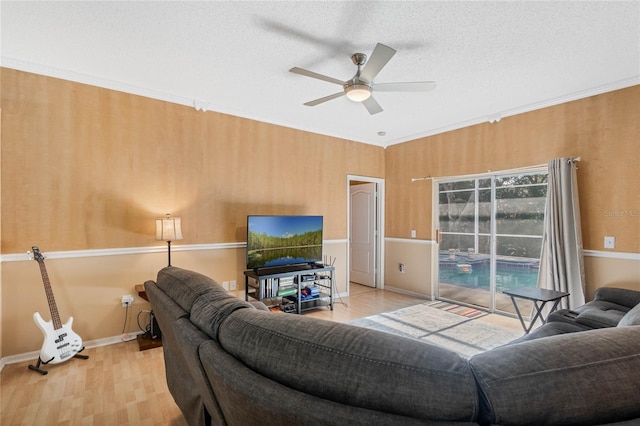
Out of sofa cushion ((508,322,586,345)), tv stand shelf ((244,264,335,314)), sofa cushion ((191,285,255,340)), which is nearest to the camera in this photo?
sofa cushion ((191,285,255,340))

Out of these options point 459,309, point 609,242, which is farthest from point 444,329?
point 609,242

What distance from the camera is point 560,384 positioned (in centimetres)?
70

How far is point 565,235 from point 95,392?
15.4 feet

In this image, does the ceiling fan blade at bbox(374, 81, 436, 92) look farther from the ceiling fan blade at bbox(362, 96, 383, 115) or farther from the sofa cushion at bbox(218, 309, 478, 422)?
the sofa cushion at bbox(218, 309, 478, 422)

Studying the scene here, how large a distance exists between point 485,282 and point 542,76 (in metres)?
2.75

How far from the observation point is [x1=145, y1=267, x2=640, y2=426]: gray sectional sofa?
685 mm

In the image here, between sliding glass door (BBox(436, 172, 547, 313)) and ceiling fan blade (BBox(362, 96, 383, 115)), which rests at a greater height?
ceiling fan blade (BBox(362, 96, 383, 115))

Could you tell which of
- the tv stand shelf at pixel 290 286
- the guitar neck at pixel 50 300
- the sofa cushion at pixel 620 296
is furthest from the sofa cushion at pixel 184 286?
the sofa cushion at pixel 620 296

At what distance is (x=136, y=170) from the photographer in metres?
3.32

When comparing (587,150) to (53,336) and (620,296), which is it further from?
(53,336)

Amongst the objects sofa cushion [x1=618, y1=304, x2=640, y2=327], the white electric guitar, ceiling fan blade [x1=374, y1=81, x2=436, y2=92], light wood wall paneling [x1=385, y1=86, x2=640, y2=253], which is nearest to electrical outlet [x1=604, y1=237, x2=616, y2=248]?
light wood wall paneling [x1=385, y1=86, x2=640, y2=253]

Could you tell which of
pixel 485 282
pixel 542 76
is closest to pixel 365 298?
pixel 485 282

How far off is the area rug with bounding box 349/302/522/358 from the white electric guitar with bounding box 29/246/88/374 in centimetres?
293

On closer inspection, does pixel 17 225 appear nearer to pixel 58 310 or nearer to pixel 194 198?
pixel 58 310
